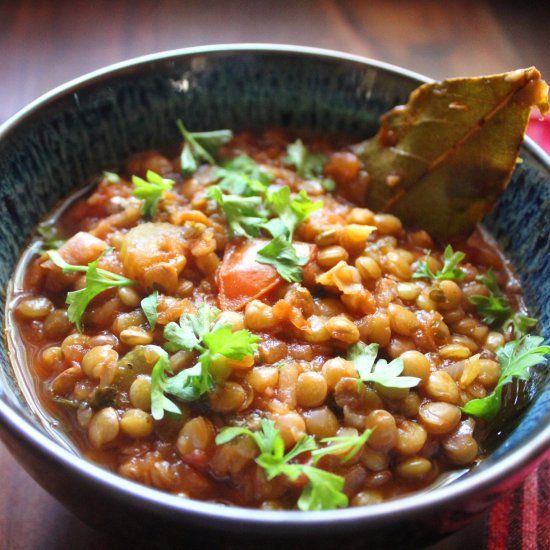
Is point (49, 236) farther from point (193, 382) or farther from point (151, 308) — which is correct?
point (193, 382)

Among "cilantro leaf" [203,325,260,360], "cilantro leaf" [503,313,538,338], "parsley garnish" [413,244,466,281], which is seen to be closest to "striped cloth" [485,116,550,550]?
"cilantro leaf" [503,313,538,338]

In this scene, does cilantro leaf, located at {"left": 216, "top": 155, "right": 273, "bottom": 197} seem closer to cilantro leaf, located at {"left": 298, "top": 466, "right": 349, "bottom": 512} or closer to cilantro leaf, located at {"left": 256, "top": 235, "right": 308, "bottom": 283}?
cilantro leaf, located at {"left": 256, "top": 235, "right": 308, "bottom": 283}

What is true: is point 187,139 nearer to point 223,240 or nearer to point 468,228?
point 223,240

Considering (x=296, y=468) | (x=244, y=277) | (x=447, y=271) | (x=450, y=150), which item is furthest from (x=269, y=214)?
(x=296, y=468)

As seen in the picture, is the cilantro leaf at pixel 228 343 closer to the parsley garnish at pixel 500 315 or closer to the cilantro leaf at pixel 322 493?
the cilantro leaf at pixel 322 493

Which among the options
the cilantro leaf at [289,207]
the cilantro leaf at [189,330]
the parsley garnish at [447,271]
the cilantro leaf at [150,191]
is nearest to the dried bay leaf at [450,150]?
the parsley garnish at [447,271]

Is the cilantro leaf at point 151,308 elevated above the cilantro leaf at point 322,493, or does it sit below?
above

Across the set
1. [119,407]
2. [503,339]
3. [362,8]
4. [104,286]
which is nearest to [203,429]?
[119,407]
